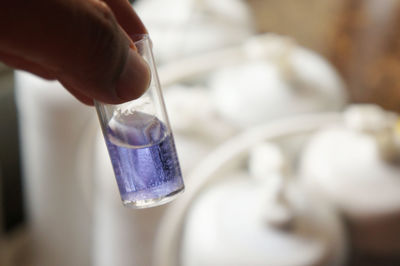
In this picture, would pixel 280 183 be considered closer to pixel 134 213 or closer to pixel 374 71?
pixel 134 213

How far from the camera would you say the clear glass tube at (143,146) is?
0.35 meters

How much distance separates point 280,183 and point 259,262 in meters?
0.10

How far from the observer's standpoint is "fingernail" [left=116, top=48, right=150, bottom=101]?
31 cm

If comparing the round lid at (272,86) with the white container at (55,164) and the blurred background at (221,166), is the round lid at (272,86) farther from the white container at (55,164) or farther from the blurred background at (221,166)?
the white container at (55,164)

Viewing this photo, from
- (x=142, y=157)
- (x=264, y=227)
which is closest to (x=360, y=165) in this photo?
(x=264, y=227)

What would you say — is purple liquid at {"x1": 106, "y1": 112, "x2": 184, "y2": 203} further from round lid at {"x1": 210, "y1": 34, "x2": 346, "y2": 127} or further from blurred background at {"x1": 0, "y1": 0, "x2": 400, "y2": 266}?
round lid at {"x1": 210, "y1": 34, "x2": 346, "y2": 127}

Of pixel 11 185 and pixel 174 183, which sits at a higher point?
pixel 174 183

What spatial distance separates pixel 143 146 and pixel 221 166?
374 mm

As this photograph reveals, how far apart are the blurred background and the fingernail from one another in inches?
13.0

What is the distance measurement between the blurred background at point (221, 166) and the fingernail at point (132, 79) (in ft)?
1.08

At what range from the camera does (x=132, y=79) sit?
1.04 feet

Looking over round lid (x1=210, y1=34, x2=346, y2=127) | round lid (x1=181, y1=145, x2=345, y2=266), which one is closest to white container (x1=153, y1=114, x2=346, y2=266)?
round lid (x1=181, y1=145, x2=345, y2=266)

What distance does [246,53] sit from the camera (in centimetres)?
100

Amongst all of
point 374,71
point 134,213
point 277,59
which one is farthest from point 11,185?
point 374,71
